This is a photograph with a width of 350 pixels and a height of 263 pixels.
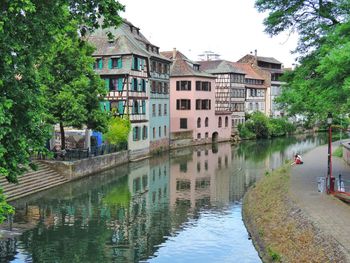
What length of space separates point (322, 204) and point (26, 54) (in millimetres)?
16431

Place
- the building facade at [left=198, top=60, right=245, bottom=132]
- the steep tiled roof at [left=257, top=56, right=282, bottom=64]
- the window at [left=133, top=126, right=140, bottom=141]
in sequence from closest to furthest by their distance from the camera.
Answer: the window at [left=133, top=126, right=140, bottom=141], the building facade at [left=198, top=60, right=245, bottom=132], the steep tiled roof at [left=257, top=56, right=282, bottom=64]

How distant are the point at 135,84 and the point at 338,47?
115 ft

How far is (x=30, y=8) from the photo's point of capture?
12938 millimetres

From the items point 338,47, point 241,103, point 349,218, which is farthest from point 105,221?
point 241,103

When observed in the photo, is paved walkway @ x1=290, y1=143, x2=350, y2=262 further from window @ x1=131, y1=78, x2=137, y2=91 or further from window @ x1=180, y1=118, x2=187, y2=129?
window @ x1=180, y1=118, x2=187, y2=129

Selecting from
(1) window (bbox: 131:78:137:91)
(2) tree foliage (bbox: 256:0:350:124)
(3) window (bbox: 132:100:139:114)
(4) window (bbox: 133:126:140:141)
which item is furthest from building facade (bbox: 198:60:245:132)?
(2) tree foliage (bbox: 256:0:350:124)

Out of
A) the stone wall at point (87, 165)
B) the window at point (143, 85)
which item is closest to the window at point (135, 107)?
the window at point (143, 85)

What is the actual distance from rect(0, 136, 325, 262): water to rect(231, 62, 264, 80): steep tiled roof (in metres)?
52.3

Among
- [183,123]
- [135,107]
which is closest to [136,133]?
[135,107]

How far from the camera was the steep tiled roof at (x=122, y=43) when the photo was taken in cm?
5606

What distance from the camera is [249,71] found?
10331cm

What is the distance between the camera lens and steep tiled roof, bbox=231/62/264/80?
10032cm

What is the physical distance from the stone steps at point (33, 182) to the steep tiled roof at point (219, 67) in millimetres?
55020

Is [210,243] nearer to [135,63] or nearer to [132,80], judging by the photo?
[132,80]
